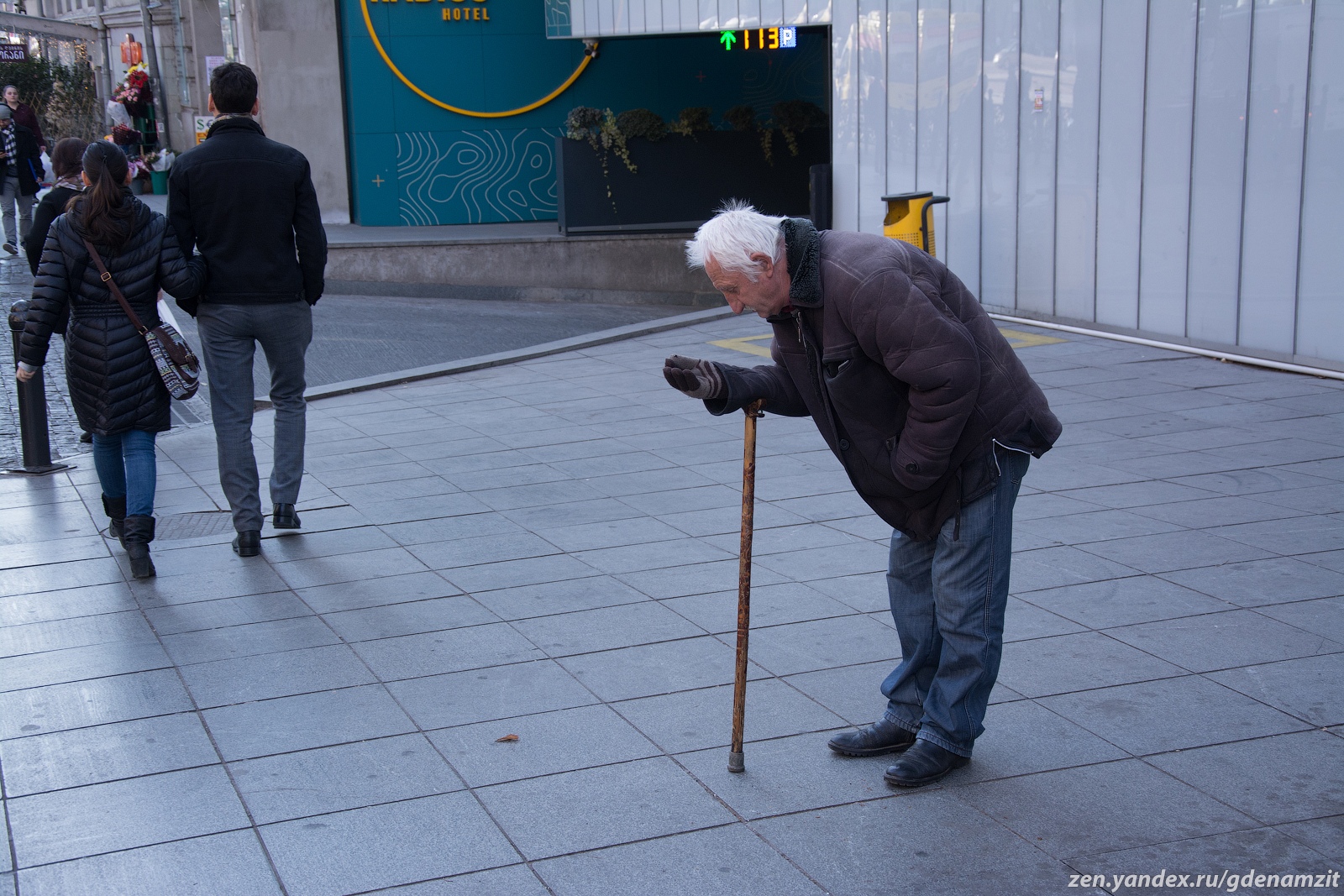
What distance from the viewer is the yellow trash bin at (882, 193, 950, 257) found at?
11906 millimetres

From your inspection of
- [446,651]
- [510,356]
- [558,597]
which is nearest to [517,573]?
[558,597]

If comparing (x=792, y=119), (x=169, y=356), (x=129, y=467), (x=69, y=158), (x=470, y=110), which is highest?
(x=470, y=110)

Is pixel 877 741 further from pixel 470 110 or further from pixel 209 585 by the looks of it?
pixel 470 110

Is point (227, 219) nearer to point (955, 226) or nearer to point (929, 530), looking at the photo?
point (929, 530)

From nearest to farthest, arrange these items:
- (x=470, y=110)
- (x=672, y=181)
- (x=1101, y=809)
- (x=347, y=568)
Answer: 1. (x=1101, y=809)
2. (x=347, y=568)
3. (x=672, y=181)
4. (x=470, y=110)

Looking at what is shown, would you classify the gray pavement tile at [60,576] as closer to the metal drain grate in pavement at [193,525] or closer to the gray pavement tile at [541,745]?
the metal drain grate in pavement at [193,525]

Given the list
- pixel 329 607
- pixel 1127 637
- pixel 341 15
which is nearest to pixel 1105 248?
pixel 1127 637

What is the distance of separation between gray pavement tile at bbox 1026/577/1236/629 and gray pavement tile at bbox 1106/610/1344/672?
65 mm

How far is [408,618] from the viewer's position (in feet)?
16.0

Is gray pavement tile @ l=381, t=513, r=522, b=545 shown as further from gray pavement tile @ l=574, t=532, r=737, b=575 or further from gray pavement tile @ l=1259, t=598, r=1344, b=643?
gray pavement tile @ l=1259, t=598, r=1344, b=643

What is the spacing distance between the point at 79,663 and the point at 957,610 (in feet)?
9.90

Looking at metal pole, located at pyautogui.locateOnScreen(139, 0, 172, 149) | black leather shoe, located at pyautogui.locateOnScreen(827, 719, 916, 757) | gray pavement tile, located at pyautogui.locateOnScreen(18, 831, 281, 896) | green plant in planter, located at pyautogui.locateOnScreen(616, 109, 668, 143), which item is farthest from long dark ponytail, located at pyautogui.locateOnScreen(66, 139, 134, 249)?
metal pole, located at pyautogui.locateOnScreen(139, 0, 172, 149)

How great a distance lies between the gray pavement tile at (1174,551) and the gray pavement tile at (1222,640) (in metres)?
0.57

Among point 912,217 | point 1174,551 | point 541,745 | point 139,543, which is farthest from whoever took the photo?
point 912,217
